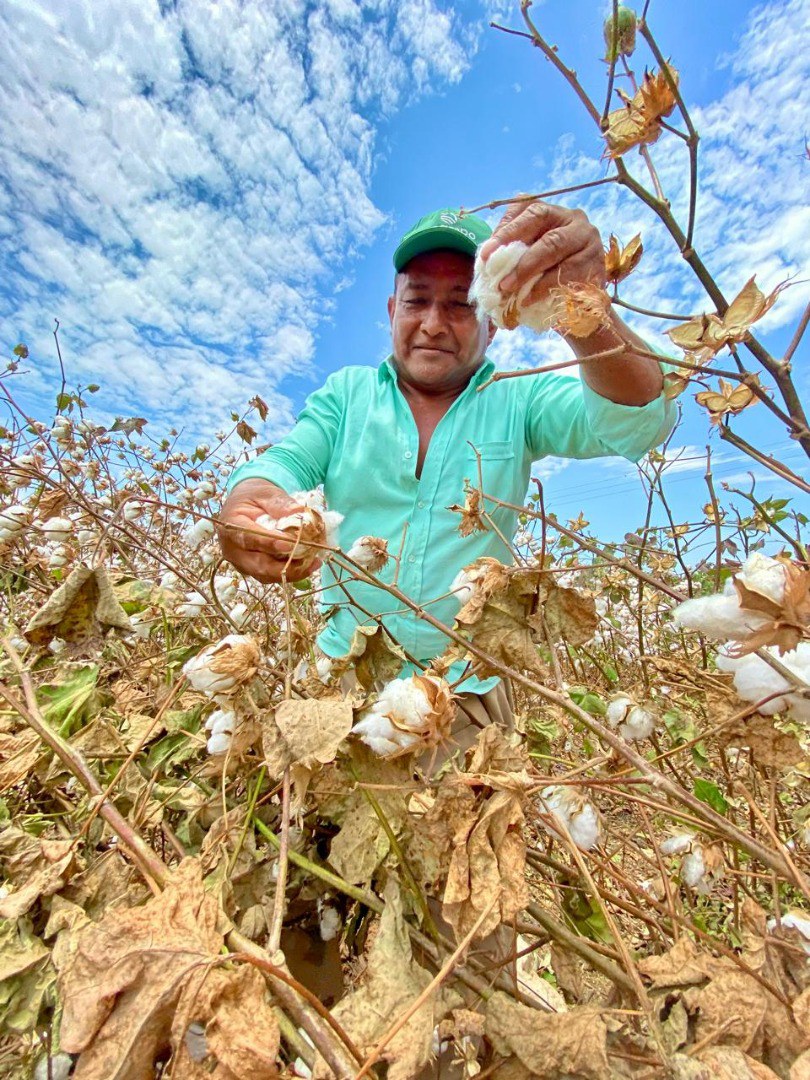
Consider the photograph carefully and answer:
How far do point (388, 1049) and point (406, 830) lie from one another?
0.20 m

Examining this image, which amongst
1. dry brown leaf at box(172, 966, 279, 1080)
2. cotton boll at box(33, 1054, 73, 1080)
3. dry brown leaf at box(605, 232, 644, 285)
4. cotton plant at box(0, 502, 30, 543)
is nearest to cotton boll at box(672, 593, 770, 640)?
dry brown leaf at box(605, 232, 644, 285)

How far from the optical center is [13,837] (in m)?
0.70

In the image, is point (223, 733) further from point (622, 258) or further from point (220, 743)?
point (622, 258)

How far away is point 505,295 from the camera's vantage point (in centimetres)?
70

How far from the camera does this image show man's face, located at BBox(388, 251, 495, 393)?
1.79m

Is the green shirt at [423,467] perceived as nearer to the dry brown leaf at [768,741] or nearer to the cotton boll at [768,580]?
the dry brown leaf at [768,741]

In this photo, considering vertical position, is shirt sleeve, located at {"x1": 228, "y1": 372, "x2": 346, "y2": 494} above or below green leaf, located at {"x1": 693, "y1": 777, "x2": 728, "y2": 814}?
above

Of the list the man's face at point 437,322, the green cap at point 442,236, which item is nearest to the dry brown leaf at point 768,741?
the man's face at point 437,322

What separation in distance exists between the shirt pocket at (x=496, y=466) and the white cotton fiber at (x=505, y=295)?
3.41ft

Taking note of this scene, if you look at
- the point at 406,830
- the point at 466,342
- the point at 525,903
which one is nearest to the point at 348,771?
the point at 406,830

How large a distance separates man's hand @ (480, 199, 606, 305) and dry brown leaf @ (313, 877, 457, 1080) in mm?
681

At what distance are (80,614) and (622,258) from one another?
0.88 meters

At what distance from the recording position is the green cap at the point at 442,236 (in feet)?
5.84

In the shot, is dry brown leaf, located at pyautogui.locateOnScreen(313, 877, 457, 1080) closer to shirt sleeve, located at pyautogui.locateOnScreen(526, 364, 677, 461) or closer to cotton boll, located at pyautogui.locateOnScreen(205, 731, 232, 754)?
cotton boll, located at pyautogui.locateOnScreen(205, 731, 232, 754)
